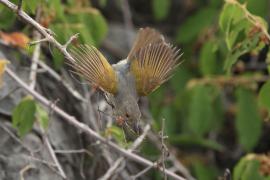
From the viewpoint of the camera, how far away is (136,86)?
227 cm

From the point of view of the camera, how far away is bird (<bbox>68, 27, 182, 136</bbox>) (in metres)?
2.19

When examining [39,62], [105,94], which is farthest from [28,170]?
[105,94]

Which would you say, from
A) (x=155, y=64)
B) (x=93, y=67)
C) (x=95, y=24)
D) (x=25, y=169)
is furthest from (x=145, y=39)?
(x=95, y=24)

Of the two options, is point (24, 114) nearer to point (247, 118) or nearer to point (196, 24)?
point (247, 118)

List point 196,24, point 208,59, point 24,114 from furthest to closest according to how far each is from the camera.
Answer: point 196,24 → point 208,59 → point 24,114

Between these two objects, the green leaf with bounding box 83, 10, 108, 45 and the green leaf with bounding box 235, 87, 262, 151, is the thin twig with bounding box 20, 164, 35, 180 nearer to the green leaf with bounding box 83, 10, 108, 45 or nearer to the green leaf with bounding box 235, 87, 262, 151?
the green leaf with bounding box 83, 10, 108, 45

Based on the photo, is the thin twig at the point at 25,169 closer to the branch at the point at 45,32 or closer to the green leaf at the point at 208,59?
the branch at the point at 45,32

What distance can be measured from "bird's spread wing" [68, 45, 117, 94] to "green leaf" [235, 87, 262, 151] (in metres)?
1.83

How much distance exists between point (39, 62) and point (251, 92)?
1268 mm

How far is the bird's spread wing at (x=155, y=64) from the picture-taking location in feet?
7.32

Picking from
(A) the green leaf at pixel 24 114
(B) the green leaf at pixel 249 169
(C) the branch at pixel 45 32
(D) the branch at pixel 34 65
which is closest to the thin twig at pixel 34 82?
(D) the branch at pixel 34 65

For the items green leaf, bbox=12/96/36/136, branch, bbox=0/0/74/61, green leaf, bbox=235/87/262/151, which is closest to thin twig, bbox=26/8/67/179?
green leaf, bbox=12/96/36/136

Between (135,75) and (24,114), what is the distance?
725 millimetres

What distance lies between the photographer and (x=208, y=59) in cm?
376
